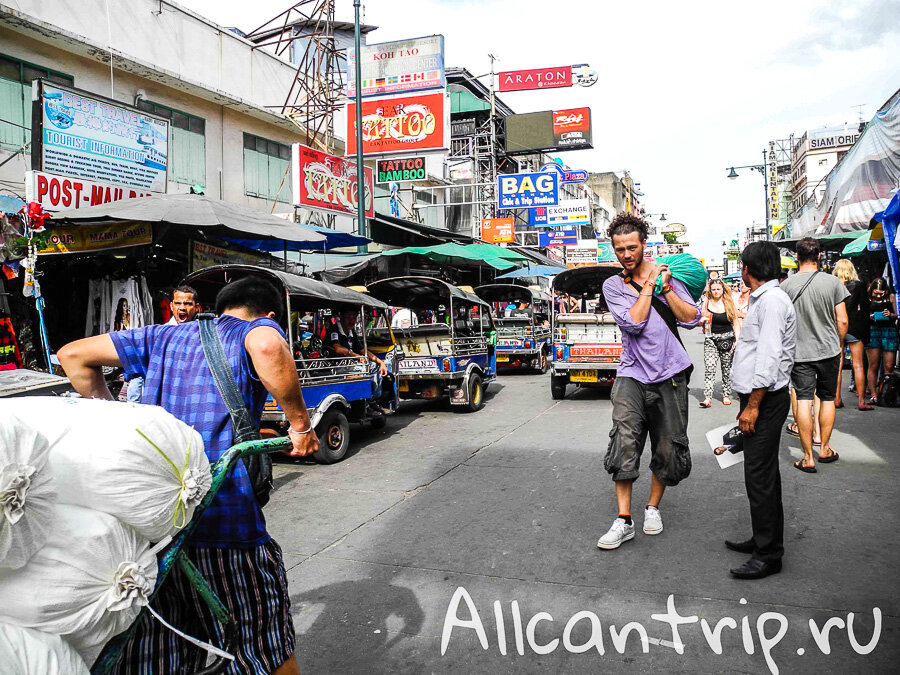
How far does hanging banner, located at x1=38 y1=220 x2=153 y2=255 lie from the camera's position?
25.2 ft

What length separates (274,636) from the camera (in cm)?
240

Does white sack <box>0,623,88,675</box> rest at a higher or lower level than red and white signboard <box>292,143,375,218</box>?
lower

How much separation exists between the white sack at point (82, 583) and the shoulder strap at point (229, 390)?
2.23 ft

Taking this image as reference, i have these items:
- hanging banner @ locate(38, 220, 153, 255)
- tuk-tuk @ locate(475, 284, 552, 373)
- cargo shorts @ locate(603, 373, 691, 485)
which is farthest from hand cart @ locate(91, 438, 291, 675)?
tuk-tuk @ locate(475, 284, 552, 373)

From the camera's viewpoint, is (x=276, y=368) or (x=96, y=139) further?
(x=96, y=139)

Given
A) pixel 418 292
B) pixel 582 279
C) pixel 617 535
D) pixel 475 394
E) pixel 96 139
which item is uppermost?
pixel 96 139

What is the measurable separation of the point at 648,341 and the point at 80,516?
3483 millimetres

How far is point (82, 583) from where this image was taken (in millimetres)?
1550

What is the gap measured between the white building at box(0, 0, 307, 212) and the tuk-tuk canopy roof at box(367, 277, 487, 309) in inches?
204

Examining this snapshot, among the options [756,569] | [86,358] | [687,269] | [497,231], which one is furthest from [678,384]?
[497,231]

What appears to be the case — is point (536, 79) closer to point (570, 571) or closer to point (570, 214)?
point (570, 214)

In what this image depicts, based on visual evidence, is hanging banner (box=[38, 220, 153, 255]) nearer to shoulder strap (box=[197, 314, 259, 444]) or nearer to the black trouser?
shoulder strap (box=[197, 314, 259, 444])

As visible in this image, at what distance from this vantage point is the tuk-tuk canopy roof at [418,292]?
11234 millimetres

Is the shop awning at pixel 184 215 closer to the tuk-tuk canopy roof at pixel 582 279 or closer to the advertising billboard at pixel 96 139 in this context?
the advertising billboard at pixel 96 139
